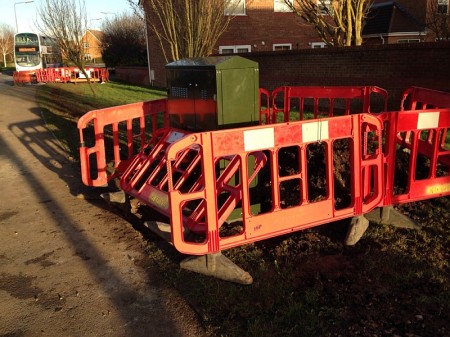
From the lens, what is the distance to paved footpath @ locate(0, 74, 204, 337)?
336 cm

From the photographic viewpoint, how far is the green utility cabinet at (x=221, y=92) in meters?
4.83

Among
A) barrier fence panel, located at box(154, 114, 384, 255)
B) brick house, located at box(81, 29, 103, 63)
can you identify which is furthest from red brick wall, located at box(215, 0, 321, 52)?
brick house, located at box(81, 29, 103, 63)

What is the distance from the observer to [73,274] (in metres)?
4.16

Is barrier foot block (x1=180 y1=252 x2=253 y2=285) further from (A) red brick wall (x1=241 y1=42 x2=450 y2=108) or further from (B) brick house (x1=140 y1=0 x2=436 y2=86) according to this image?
(B) brick house (x1=140 y1=0 x2=436 y2=86)

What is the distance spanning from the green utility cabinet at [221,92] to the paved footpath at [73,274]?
5.18ft

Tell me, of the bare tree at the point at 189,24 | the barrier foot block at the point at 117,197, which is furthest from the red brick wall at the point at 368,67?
the barrier foot block at the point at 117,197

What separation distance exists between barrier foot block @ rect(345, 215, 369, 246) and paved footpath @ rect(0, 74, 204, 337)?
1.80m

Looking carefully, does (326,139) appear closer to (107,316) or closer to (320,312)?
(320,312)

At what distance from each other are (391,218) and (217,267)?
2.01 meters

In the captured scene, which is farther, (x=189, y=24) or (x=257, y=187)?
(x=189, y=24)

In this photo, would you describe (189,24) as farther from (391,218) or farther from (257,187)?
(391,218)

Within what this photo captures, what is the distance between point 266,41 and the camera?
25688 millimetres

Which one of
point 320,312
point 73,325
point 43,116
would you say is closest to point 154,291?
point 73,325

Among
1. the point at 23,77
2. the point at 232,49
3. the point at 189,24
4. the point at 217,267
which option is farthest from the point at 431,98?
Result: the point at 23,77
